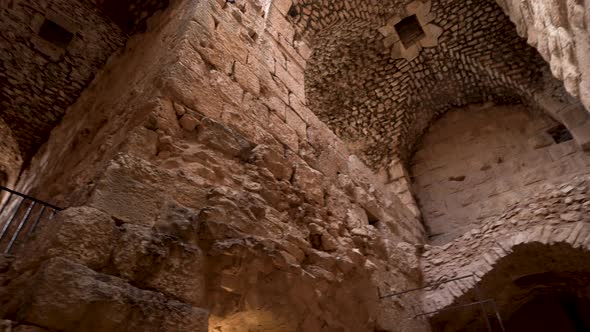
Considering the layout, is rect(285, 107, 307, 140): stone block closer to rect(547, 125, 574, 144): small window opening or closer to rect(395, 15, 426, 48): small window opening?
rect(395, 15, 426, 48): small window opening

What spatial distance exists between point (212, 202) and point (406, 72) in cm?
514

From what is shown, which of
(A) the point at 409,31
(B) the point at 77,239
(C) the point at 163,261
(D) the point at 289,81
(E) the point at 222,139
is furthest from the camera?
(A) the point at 409,31

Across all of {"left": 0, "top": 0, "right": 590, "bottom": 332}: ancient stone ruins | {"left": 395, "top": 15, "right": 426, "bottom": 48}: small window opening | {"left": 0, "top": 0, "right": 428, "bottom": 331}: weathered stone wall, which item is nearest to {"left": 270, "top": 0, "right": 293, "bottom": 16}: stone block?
{"left": 0, "top": 0, "right": 590, "bottom": 332}: ancient stone ruins

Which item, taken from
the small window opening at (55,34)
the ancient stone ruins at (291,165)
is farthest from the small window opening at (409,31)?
the small window opening at (55,34)

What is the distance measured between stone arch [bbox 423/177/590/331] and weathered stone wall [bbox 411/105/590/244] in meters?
1.63

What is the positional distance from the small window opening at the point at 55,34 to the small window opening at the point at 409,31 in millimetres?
4464

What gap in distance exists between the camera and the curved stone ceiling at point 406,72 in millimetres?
6027

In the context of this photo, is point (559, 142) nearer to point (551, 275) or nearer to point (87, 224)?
point (551, 275)

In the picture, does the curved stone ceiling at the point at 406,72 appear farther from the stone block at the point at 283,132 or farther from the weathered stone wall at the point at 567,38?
the weathered stone wall at the point at 567,38

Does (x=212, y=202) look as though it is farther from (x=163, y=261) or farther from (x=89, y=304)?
(x=89, y=304)

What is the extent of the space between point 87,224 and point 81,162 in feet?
4.27

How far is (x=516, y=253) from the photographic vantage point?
3762 mm

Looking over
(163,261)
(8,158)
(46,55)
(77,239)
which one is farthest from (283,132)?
(8,158)

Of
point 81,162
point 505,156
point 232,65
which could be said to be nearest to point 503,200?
point 505,156
